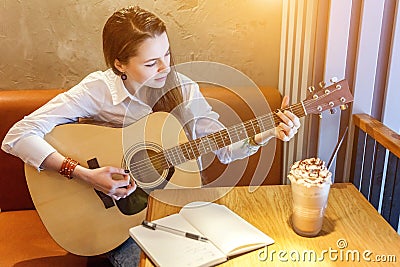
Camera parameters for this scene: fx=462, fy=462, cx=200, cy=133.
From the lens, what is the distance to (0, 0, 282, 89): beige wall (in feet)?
6.09

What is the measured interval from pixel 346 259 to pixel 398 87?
67 centimetres

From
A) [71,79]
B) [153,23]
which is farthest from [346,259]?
[71,79]

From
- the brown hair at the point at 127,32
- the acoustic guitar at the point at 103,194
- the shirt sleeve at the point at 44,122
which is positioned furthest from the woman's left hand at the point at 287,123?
the shirt sleeve at the point at 44,122

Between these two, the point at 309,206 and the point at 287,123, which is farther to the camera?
the point at 287,123

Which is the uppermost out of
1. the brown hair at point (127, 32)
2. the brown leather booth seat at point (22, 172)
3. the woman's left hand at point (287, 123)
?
the brown hair at point (127, 32)

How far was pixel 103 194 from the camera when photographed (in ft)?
4.74

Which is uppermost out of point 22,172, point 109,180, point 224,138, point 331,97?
point 331,97

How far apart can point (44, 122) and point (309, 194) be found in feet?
2.85

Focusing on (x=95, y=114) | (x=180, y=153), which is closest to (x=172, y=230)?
(x=180, y=153)

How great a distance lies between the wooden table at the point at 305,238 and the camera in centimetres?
110

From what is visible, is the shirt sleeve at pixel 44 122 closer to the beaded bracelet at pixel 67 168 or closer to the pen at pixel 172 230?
the beaded bracelet at pixel 67 168

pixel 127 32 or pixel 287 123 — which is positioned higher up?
pixel 127 32

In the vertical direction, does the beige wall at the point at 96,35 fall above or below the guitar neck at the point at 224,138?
above

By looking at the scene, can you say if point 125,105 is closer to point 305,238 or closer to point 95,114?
point 95,114
